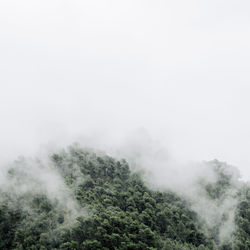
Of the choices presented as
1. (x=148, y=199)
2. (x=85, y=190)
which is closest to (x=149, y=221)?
(x=148, y=199)

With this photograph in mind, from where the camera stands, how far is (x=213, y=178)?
6800cm

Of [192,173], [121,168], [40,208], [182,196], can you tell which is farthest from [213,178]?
[40,208]

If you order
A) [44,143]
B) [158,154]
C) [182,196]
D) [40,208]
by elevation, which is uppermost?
[158,154]

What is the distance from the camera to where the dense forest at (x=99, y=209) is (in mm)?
40562

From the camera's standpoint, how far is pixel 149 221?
49.5m

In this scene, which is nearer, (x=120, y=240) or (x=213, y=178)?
(x=120, y=240)

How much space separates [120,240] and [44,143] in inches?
1665

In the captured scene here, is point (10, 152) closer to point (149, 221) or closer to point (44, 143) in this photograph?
point (44, 143)

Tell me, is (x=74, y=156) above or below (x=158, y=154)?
below

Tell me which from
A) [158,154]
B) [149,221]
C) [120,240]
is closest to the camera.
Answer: [120,240]

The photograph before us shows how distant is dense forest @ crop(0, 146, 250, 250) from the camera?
4056 centimetres

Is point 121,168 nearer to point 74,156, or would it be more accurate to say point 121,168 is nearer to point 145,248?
point 74,156

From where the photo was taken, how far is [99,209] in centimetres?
4678

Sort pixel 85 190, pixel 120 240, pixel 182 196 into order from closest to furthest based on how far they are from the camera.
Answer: pixel 120 240 < pixel 85 190 < pixel 182 196
